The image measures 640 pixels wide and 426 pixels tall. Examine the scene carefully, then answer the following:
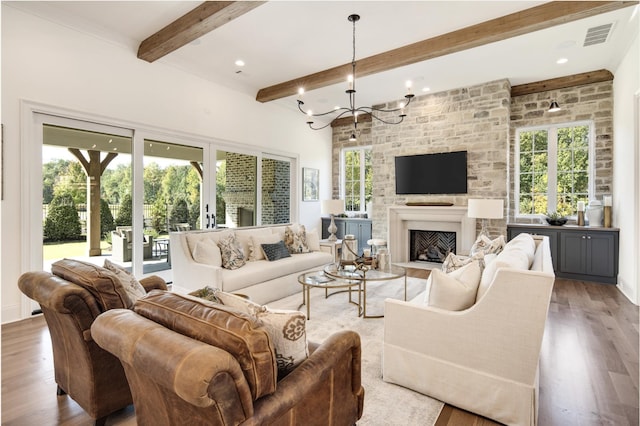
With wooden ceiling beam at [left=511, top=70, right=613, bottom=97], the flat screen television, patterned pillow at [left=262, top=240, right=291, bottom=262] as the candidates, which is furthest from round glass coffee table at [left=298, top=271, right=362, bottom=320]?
wooden ceiling beam at [left=511, top=70, right=613, bottom=97]

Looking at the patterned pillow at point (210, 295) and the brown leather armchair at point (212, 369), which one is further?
the patterned pillow at point (210, 295)

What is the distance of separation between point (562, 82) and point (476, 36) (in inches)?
107

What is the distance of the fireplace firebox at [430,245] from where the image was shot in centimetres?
628

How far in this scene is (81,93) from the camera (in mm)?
3740

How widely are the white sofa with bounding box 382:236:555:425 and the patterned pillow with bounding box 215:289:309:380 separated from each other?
99 cm

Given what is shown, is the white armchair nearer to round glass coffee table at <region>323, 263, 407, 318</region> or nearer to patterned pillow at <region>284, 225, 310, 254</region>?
patterned pillow at <region>284, 225, 310, 254</region>

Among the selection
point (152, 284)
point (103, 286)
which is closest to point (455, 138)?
point (152, 284)

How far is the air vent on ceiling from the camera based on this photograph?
3771mm

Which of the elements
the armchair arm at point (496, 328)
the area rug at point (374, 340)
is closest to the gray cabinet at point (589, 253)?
the area rug at point (374, 340)

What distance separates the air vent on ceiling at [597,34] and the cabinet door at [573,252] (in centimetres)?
268

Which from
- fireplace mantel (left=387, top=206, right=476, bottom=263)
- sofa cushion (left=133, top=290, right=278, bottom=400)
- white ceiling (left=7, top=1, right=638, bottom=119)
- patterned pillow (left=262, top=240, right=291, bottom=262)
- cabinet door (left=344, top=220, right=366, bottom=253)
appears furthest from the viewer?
cabinet door (left=344, top=220, right=366, bottom=253)

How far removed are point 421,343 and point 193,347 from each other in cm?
157

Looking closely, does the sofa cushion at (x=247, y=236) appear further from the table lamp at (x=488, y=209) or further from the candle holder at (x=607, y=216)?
the candle holder at (x=607, y=216)

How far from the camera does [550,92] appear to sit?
18.2ft
